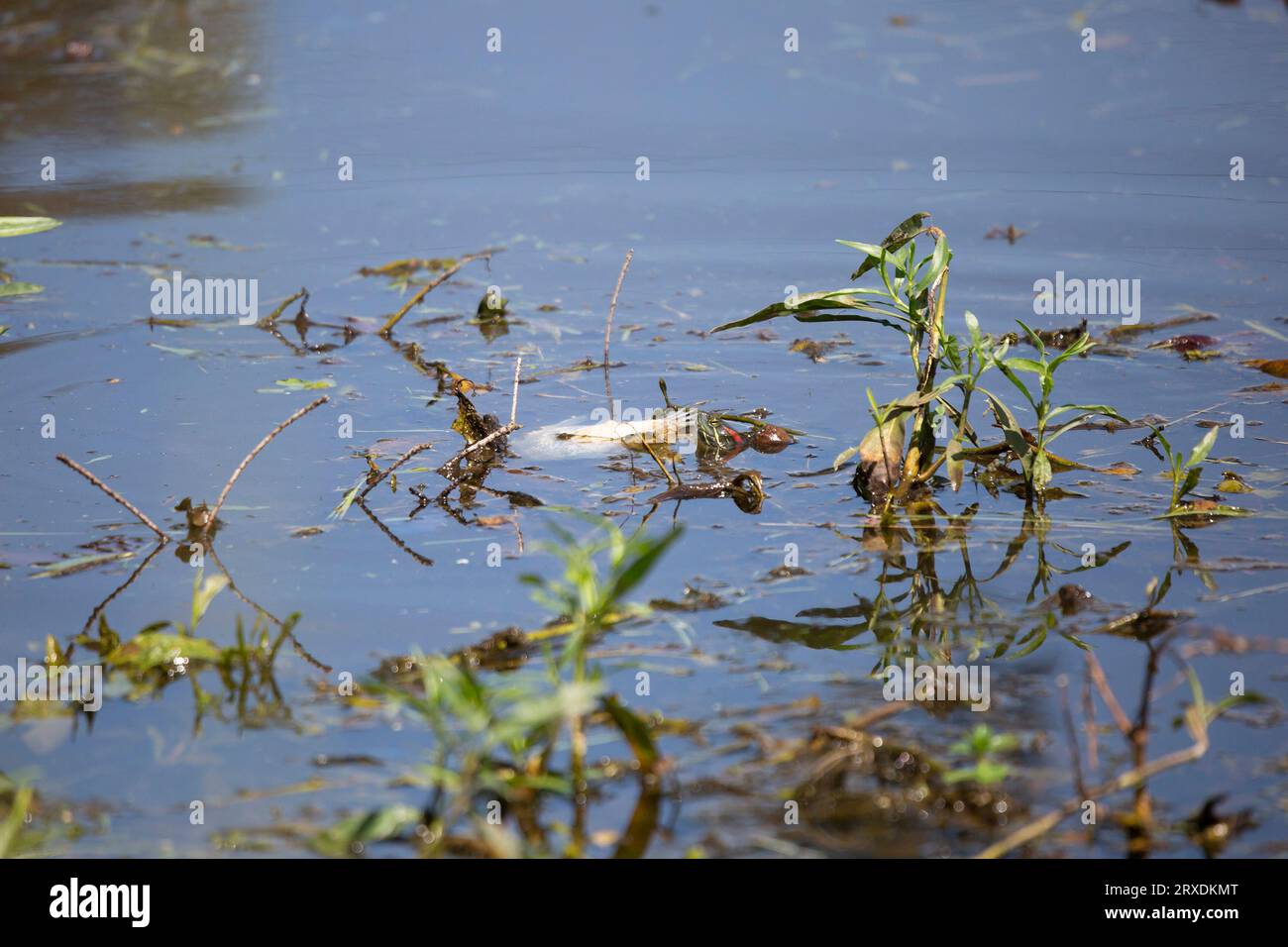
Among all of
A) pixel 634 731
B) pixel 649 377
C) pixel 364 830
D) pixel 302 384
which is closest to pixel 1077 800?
pixel 634 731

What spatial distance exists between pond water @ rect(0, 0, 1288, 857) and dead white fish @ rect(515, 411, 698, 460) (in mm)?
32

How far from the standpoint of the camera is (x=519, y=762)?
2.09 metres

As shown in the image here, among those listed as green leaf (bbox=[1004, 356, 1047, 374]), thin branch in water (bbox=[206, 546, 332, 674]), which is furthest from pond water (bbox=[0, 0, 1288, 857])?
green leaf (bbox=[1004, 356, 1047, 374])

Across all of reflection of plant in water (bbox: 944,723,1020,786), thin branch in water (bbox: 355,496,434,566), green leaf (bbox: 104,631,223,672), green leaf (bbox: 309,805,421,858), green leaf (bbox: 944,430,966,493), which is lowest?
green leaf (bbox: 309,805,421,858)

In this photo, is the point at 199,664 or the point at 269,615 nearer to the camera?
the point at 199,664

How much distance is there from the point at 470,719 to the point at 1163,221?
4.18 metres

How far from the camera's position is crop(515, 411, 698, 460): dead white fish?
11.5 ft

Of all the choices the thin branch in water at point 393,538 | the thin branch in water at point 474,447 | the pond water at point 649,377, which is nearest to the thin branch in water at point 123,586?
the pond water at point 649,377

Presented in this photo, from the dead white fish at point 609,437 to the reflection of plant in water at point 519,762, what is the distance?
4.30 feet

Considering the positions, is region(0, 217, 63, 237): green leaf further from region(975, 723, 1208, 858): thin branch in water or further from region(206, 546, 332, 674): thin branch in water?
region(975, 723, 1208, 858): thin branch in water

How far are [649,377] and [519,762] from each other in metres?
2.07

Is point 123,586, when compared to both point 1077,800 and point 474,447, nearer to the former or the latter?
point 474,447

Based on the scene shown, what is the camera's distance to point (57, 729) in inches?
94.0

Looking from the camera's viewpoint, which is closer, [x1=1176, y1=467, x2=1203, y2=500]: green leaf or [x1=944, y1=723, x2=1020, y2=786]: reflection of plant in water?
[x1=944, y1=723, x2=1020, y2=786]: reflection of plant in water
